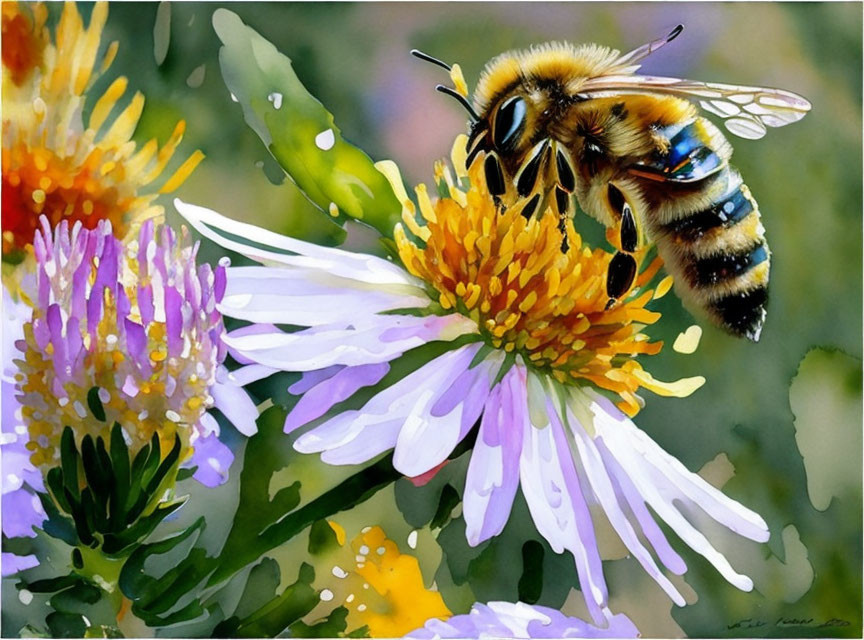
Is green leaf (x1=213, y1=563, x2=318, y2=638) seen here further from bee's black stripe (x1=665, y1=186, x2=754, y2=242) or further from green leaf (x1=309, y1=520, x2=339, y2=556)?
bee's black stripe (x1=665, y1=186, x2=754, y2=242)

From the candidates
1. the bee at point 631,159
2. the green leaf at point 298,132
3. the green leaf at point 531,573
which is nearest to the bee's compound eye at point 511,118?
the bee at point 631,159

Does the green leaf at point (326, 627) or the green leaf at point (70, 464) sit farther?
the green leaf at point (326, 627)

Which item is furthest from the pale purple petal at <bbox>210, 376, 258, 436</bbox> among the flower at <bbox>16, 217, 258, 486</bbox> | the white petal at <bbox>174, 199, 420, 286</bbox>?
the white petal at <bbox>174, 199, 420, 286</bbox>

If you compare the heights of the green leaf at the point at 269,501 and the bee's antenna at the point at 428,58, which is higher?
the bee's antenna at the point at 428,58

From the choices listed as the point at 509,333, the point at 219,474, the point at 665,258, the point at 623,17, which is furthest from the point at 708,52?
the point at 219,474

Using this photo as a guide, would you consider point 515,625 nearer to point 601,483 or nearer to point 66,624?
point 601,483
